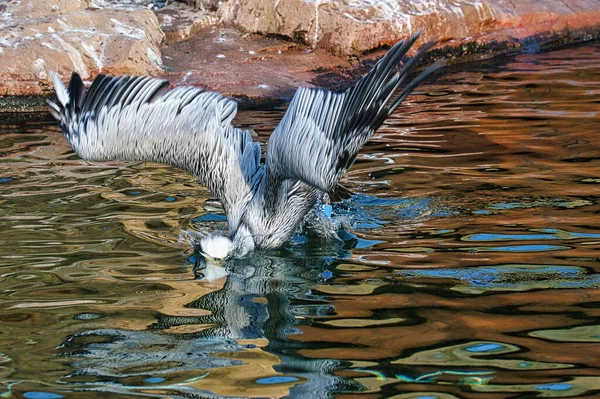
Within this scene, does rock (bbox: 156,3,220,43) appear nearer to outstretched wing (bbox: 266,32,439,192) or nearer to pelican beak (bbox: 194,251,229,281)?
pelican beak (bbox: 194,251,229,281)

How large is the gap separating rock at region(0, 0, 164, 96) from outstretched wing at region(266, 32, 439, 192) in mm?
5020

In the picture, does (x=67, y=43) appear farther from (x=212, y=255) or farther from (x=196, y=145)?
(x=212, y=255)

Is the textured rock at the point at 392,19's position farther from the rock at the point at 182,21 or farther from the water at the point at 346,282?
the water at the point at 346,282

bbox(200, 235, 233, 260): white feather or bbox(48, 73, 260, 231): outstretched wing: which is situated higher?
bbox(48, 73, 260, 231): outstretched wing

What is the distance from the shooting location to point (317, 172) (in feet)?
13.2

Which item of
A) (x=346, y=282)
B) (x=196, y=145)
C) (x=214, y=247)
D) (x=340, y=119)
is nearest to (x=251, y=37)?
(x=196, y=145)

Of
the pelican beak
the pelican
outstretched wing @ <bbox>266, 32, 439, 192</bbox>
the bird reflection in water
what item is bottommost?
the pelican beak

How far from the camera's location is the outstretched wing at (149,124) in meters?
5.25

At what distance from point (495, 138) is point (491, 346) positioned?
375 cm

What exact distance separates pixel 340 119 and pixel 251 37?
6512mm

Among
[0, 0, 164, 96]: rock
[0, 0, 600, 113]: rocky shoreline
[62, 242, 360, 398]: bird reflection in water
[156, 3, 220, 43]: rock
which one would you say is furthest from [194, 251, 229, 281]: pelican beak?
[156, 3, 220, 43]: rock

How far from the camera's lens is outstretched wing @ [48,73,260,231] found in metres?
5.25

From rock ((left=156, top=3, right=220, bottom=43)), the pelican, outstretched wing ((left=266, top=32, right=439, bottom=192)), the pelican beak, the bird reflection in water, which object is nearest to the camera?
the bird reflection in water

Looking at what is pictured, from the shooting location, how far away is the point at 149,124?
207 inches
